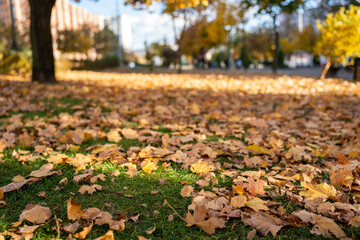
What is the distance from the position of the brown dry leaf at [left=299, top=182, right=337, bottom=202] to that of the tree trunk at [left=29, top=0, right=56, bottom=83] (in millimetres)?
8545

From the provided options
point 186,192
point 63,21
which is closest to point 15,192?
point 186,192

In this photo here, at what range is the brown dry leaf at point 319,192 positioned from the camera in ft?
6.72

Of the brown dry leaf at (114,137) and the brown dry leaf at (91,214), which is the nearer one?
the brown dry leaf at (91,214)

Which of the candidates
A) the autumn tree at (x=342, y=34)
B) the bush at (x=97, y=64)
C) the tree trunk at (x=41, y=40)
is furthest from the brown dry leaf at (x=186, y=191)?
the bush at (x=97, y=64)

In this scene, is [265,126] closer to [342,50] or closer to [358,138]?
[358,138]

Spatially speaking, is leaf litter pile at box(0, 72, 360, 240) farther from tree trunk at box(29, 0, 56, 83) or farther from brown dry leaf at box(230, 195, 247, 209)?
tree trunk at box(29, 0, 56, 83)

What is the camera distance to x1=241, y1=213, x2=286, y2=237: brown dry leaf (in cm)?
170

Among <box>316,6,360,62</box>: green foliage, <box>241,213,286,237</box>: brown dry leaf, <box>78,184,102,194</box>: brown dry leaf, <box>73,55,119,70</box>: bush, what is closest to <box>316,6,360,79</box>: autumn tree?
<box>316,6,360,62</box>: green foliage

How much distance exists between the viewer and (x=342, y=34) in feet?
38.1

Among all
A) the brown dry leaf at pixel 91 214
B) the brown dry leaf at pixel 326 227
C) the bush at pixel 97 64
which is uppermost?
→ the bush at pixel 97 64

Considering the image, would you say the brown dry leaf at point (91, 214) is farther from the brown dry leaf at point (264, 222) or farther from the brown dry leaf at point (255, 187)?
the brown dry leaf at point (255, 187)

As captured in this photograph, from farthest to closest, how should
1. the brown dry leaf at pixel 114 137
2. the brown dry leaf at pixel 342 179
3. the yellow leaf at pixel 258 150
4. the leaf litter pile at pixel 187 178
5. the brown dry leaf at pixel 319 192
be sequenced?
the brown dry leaf at pixel 114 137 → the yellow leaf at pixel 258 150 → the brown dry leaf at pixel 342 179 → the brown dry leaf at pixel 319 192 → the leaf litter pile at pixel 187 178

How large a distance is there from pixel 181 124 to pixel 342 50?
10200 mm

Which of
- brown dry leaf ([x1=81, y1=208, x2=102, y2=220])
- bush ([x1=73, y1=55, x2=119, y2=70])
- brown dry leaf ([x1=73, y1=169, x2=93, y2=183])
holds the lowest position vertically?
brown dry leaf ([x1=81, y1=208, x2=102, y2=220])
